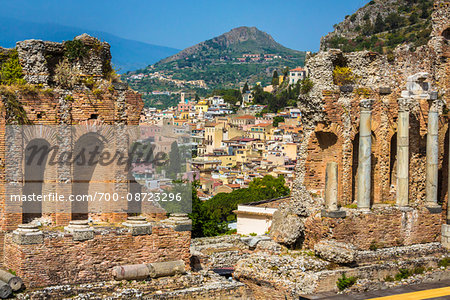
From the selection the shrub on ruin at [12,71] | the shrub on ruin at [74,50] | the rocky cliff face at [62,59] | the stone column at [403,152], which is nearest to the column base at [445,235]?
the stone column at [403,152]

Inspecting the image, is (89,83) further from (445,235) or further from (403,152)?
(445,235)

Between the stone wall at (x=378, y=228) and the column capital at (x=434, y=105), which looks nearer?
the stone wall at (x=378, y=228)

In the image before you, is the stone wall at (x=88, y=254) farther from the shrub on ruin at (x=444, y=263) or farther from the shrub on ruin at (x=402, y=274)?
the shrub on ruin at (x=444, y=263)

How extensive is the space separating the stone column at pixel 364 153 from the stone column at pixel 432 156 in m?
3.30

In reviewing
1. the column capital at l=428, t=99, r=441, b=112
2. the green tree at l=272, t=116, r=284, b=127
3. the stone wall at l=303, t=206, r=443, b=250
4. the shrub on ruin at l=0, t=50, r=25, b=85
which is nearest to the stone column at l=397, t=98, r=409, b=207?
the stone wall at l=303, t=206, r=443, b=250

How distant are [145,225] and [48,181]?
12.6 ft

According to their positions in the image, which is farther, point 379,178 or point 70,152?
point 379,178

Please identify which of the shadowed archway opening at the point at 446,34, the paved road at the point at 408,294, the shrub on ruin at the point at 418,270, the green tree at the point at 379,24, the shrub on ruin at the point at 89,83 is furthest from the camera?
the green tree at the point at 379,24

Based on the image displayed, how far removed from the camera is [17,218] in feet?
66.3

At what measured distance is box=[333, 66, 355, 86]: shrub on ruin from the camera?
2699 centimetres

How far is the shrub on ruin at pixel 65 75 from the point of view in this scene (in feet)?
72.7

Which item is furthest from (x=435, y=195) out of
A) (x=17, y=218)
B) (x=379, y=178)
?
(x=17, y=218)

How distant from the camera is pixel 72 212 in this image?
2172 centimetres

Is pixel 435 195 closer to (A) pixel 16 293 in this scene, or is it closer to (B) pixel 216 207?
(A) pixel 16 293
